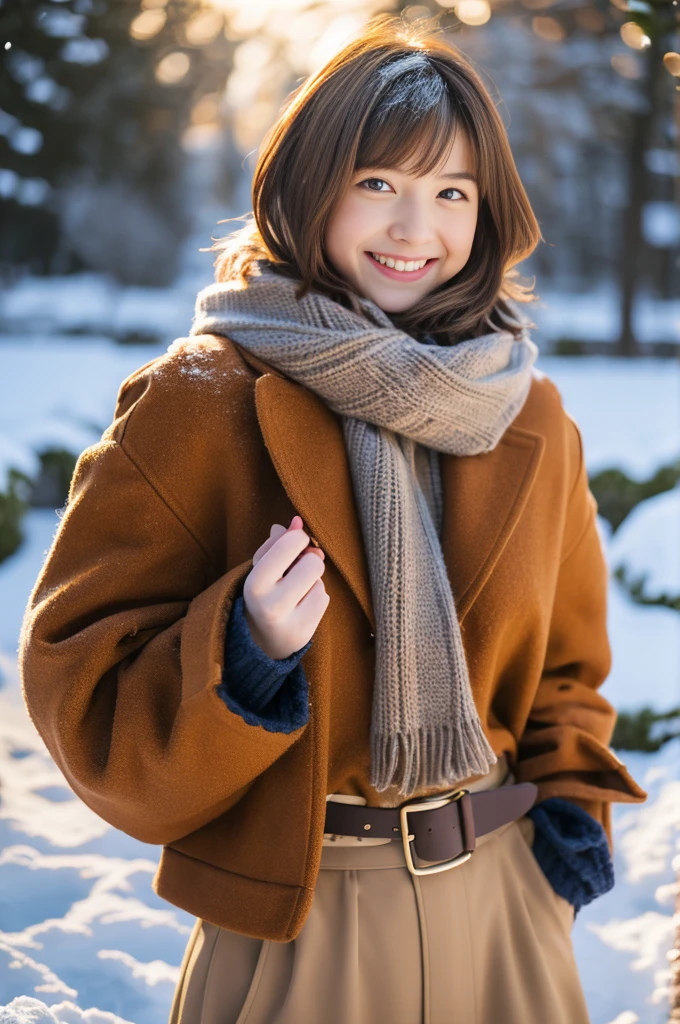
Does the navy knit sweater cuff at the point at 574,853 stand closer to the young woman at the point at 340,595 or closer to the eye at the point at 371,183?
the young woman at the point at 340,595

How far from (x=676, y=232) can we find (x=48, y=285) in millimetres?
4021

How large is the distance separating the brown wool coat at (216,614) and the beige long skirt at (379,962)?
96mm

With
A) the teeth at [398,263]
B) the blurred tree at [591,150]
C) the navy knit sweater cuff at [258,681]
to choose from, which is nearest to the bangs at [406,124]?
the teeth at [398,263]

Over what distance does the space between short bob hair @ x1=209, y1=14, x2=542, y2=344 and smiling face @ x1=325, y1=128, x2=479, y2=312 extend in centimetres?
2

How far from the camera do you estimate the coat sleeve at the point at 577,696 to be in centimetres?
146

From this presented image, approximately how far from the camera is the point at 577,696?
5.02 ft

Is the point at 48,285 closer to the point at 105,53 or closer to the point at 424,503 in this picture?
the point at 105,53

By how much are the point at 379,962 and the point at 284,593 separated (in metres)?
0.55

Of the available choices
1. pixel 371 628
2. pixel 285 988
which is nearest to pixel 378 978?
pixel 285 988

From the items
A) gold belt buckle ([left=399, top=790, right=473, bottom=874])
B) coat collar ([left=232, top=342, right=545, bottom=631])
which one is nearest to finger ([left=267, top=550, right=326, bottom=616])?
coat collar ([left=232, top=342, right=545, bottom=631])

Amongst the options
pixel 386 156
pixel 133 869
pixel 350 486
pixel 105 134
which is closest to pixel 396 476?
pixel 350 486

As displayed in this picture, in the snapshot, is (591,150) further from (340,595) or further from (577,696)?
(340,595)

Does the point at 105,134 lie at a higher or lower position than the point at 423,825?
higher

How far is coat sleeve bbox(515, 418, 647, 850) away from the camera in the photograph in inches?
57.4
